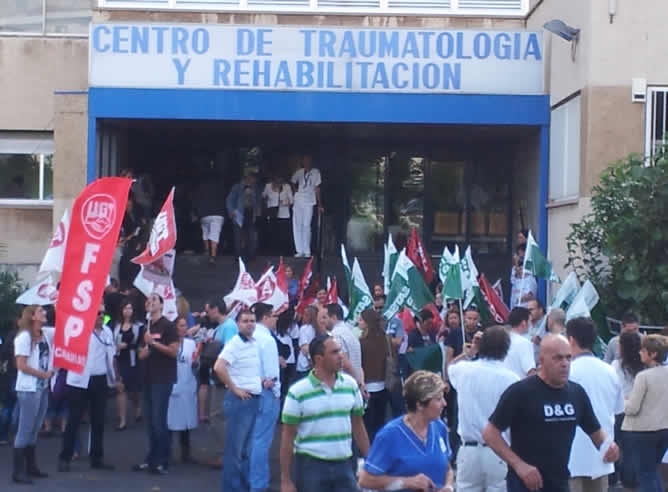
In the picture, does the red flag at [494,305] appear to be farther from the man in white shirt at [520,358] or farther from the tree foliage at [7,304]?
the tree foliage at [7,304]

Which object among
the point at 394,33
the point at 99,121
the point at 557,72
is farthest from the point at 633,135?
the point at 99,121

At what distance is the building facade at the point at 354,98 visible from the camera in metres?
18.0

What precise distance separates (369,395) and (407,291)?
1.91m

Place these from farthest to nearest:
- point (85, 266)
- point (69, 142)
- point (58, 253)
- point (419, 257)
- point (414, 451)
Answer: point (69, 142) < point (419, 257) < point (58, 253) < point (85, 266) < point (414, 451)

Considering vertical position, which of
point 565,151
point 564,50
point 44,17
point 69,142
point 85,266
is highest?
point 44,17

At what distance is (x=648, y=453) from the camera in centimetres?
1002

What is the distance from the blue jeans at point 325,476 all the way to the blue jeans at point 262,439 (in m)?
3.15

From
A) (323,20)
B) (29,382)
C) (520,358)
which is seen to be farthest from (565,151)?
(29,382)

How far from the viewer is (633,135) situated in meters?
17.2

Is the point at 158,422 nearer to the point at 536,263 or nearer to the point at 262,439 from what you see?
the point at 262,439

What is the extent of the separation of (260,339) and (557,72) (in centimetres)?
975

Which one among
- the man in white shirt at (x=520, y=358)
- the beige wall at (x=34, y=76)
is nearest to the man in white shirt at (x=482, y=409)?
the man in white shirt at (x=520, y=358)

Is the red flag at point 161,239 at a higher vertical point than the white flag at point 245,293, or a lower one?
higher

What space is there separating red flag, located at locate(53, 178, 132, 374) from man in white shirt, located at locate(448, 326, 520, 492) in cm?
464
